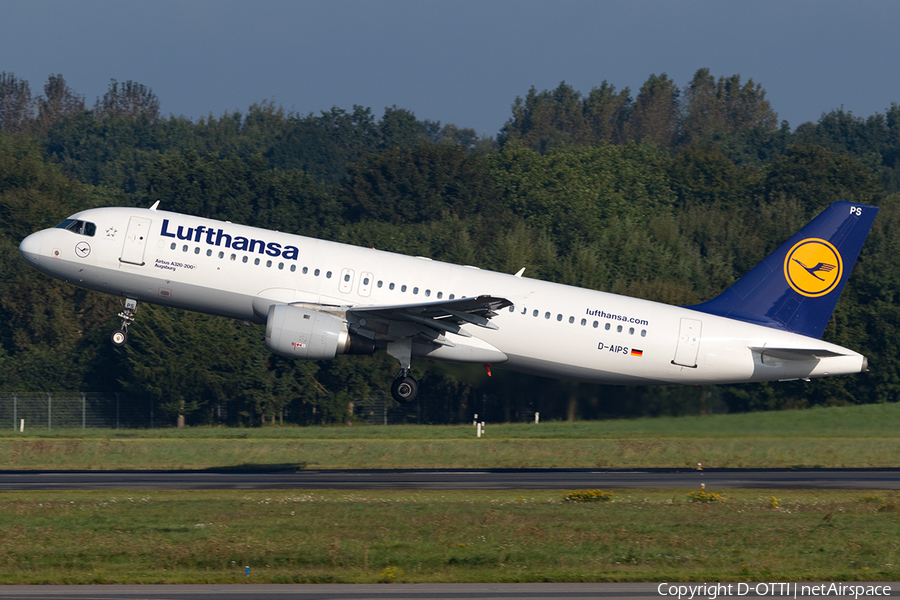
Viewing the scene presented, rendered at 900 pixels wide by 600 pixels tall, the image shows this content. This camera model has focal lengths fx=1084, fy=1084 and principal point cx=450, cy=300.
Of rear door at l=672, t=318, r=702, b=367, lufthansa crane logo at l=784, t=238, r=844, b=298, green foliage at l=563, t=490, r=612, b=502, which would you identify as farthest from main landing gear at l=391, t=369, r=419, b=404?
lufthansa crane logo at l=784, t=238, r=844, b=298

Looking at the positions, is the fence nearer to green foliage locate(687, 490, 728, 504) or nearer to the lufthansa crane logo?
the lufthansa crane logo

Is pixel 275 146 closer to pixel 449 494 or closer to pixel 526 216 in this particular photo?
pixel 526 216

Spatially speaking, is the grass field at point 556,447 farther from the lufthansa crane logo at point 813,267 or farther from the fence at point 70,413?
the fence at point 70,413

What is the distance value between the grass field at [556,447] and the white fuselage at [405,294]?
12.1 feet

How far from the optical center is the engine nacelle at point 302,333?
34.6 m

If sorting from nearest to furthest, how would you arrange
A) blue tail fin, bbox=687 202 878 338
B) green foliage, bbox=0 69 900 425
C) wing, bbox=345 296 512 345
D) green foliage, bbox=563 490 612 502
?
green foliage, bbox=563 490 612 502
wing, bbox=345 296 512 345
blue tail fin, bbox=687 202 878 338
green foliage, bbox=0 69 900 425

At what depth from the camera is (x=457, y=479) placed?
3594 cm

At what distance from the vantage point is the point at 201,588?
1981 centimetres

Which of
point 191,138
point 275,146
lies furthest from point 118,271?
point 191,138

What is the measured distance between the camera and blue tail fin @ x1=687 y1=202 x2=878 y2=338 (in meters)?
39.1

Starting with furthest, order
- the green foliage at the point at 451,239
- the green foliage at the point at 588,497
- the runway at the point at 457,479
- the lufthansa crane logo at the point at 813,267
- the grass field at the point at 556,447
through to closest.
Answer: the green foliage at the point at 451,239 → the grass field at the point at 556,447 → the lufthansa crane logo at the point at 813,267 → the runway at the point at 457,479 → the green foliage at the point at 588,497

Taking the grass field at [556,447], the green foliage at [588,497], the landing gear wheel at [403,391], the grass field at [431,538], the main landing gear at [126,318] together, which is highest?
the main landing gear at [126,318]

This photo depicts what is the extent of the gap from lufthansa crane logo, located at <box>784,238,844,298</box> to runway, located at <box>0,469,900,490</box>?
668 cm

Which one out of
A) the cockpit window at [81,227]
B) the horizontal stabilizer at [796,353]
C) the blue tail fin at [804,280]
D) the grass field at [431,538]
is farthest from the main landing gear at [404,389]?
the horizontal stabilizer at [796,353]
